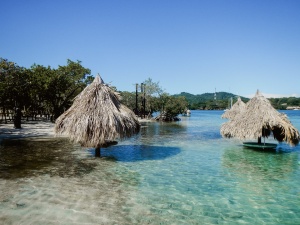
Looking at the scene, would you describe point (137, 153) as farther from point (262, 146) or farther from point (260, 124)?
point (262, 146)

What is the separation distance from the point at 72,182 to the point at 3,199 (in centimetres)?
225

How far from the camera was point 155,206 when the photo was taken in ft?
22.3

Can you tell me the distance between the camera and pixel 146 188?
830 centimetres

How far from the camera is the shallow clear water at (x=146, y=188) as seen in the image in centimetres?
619

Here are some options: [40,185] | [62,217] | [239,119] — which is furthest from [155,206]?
[239,119]

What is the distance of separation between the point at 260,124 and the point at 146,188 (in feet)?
30.8

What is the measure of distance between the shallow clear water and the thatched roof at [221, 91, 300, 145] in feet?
4.46

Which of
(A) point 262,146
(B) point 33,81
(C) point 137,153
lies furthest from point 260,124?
(B) point 33,81

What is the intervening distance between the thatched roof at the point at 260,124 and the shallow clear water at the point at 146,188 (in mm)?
1360

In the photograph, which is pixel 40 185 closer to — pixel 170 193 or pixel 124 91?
pixel 170 193

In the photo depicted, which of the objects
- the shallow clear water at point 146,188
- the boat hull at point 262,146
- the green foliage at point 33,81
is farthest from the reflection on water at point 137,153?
the green foliage at point 33,81

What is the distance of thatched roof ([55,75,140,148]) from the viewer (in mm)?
11281

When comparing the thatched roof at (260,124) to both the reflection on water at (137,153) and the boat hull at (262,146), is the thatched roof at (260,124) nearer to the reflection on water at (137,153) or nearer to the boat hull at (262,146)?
the boat hull at (262,146)

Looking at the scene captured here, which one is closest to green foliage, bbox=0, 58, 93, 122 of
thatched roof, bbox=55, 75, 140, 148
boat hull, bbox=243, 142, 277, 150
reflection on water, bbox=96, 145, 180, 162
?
reflection on water, bbox=96, 145, 180, 162
